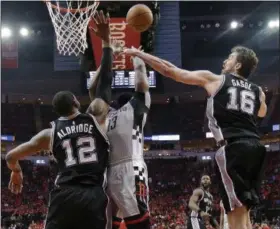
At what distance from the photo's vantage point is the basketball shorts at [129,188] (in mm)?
3787

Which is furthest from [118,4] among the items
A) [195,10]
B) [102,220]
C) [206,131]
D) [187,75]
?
[206,131]

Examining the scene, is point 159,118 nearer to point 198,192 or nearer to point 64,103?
point 198,192

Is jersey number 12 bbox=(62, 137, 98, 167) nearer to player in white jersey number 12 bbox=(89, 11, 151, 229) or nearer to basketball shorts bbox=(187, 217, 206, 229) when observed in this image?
player in white jersey number 12 bbox=(89, 11, 151, 229)

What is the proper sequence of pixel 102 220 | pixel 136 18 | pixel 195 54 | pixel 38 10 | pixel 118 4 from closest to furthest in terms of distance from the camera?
pixel 102 220
pixel 136 18
pixel 118 4
pixel 38 10
pixel 195 54

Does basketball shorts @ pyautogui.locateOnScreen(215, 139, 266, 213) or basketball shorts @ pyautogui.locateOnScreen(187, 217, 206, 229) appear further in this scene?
basketball shorts @ pyautogui.locateOnScreen(187, 217, 206, 229)

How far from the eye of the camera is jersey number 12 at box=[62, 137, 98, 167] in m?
3.57

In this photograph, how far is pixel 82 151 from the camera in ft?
11.7

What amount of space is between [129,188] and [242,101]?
1224 millimetres

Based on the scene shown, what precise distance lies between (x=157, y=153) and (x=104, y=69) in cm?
2567

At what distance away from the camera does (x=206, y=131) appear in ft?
94.8

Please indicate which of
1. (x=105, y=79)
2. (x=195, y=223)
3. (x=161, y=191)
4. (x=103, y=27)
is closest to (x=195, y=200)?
(x=195, y=223)

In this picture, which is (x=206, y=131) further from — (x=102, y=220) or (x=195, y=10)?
(x=102, y=220)

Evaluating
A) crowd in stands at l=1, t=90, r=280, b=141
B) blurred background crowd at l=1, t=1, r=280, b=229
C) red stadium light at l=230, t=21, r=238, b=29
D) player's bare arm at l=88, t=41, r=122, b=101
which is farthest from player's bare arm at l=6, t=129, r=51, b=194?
red stadium light at l=230, t=21, r=238, b=29

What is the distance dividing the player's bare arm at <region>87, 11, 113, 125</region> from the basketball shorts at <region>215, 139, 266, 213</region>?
3.46 ft
